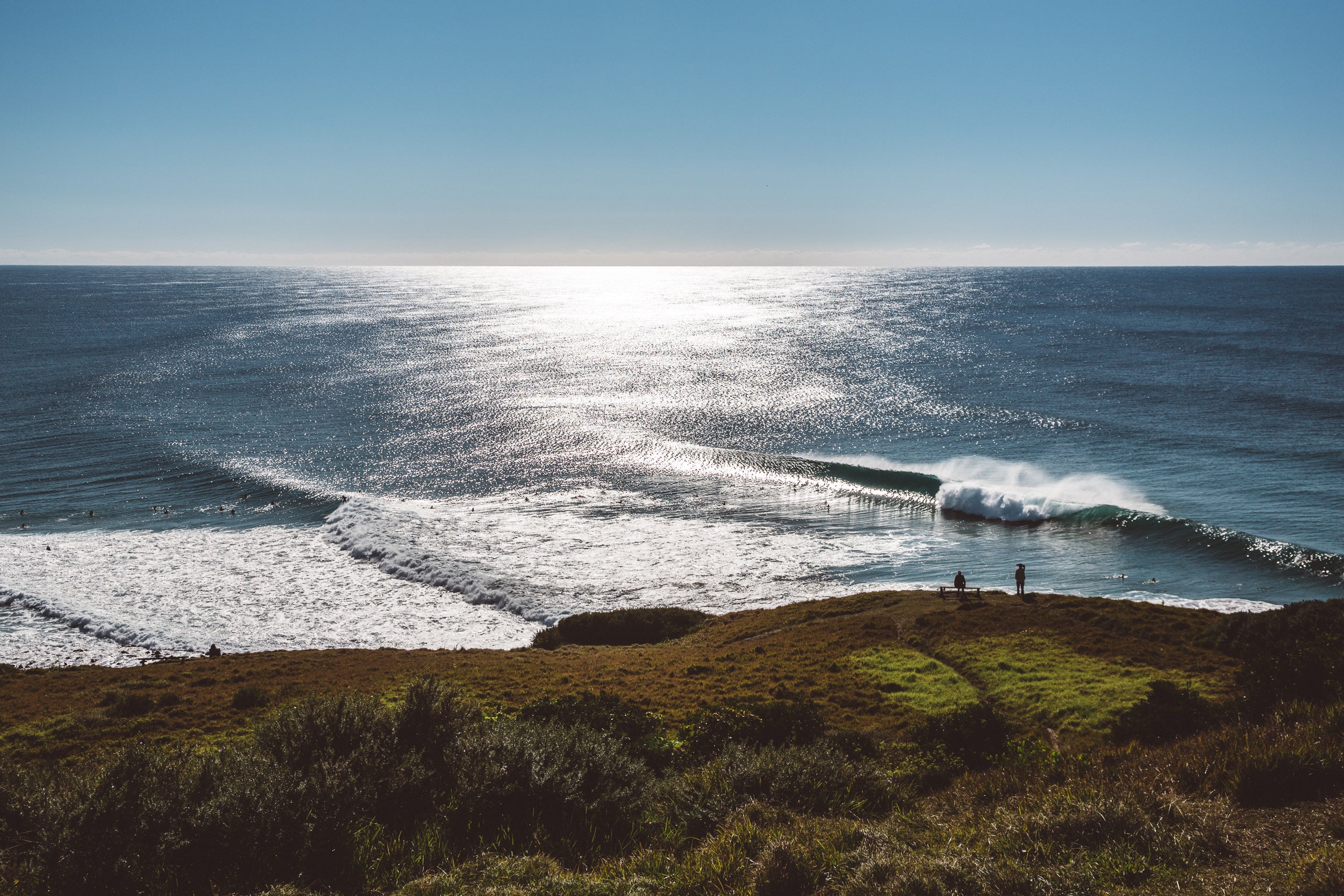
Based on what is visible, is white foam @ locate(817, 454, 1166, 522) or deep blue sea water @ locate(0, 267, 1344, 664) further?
white foam @ locate(817, 454, 1166, 522)

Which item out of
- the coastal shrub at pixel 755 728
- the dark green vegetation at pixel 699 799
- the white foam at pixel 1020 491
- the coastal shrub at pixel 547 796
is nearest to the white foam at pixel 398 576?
the white foam at pixel 1020 491

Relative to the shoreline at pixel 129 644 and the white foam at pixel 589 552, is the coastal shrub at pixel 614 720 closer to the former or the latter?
the shoreline at pixel 129 644

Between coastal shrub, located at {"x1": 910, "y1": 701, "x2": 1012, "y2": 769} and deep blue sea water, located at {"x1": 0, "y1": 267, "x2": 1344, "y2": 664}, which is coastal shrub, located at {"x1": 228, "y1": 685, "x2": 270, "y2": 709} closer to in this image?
deep blue sea water, located at {"x1": 0, "y1": 267, "x2": 1344, "y2": 664}

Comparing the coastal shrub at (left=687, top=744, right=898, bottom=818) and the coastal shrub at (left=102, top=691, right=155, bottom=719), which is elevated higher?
the coastal shrub at (left=687, top=744, right=898, bottom=818)

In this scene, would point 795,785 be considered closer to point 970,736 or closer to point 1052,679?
point 970,736

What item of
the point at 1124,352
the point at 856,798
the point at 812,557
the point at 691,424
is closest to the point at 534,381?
the point at 691,424

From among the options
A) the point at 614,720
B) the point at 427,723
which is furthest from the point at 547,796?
the point at 614,720

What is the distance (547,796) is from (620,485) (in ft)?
149

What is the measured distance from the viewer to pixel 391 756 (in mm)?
11672

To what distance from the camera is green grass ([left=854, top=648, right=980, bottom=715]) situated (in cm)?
2136

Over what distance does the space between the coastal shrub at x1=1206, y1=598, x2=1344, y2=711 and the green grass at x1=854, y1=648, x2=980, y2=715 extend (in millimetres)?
6670

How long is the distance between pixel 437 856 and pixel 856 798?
6.05 metres

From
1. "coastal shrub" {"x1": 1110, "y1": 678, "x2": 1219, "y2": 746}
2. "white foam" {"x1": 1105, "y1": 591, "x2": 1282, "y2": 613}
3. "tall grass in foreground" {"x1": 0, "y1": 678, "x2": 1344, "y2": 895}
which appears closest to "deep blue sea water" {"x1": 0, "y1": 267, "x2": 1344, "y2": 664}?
"white foam" {"x1": 1105, "y1": 591, "x2": 1282, "y2": 613}

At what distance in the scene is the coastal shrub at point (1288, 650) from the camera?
13477 millimetres
